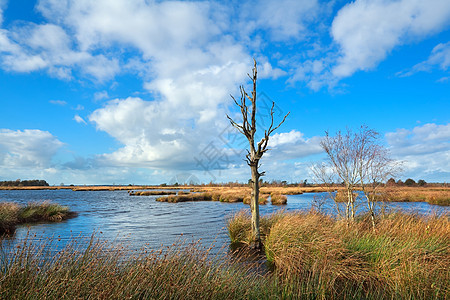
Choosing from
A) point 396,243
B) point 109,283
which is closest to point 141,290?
point 109,283

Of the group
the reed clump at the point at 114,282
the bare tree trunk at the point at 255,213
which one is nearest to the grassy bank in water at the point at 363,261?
the reed clump at the point at 114,282

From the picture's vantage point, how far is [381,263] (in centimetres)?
657

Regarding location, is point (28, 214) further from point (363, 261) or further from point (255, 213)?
point (363, 261)

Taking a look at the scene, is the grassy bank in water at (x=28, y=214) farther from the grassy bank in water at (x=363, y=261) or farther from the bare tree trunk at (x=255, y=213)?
the grassy bank in water at (x=363, y=261)

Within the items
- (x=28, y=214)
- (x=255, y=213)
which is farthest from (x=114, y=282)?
(x=28, y=214)

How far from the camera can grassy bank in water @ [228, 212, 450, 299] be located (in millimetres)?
5172

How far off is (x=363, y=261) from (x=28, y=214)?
22592 millimetres

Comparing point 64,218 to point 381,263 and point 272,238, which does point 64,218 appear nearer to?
point 272,238

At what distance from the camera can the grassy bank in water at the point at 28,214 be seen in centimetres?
1668

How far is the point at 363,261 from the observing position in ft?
23.5

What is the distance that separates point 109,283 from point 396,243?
7729 mm

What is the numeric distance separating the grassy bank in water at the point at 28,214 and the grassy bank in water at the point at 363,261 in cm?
1677

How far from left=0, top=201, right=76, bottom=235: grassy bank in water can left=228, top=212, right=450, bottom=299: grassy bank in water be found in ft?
55.0

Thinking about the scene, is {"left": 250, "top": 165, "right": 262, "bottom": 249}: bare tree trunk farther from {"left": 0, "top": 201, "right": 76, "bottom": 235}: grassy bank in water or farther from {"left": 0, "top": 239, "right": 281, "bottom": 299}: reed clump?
{"left": 0, "top": 201, "right": 76, "bottom": 235}: grassy bank in water
